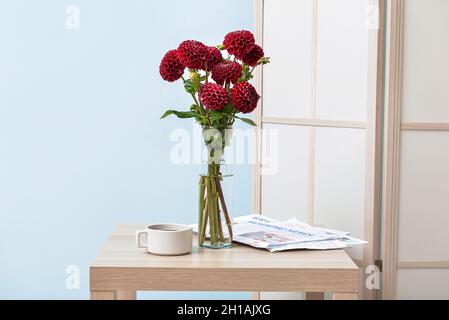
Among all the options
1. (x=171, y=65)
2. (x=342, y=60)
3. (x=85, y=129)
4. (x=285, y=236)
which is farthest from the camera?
(x=85, y=129)

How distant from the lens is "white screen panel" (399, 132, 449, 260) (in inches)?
77.7

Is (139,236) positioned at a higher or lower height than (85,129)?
lower

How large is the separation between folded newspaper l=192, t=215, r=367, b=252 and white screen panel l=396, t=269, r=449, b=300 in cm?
35

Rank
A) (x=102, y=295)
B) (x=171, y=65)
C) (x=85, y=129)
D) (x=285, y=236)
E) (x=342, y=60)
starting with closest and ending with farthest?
(x=102, y=295), (x=171, y=65), (x=285, y=236), (x=342, y=60), (x=85, y=129)

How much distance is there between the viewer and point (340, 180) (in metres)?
2.08

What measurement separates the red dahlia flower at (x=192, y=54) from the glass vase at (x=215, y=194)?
0.15 m

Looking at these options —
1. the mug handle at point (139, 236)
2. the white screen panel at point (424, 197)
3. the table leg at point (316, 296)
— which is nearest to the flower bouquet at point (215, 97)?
the mug handle at point (139, 236)

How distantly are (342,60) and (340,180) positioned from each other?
368mm

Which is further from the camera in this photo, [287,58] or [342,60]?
[287,58]

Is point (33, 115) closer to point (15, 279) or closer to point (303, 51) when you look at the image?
point (15, 279)

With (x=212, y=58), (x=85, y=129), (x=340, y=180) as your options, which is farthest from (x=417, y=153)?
(x=85, y=129)

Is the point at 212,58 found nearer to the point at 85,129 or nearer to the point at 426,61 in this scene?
the point at 426,61
